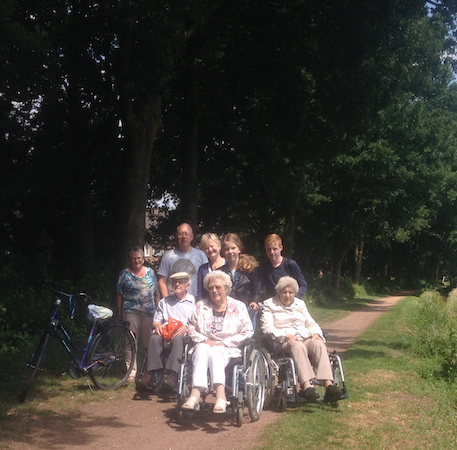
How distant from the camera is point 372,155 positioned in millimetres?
27766

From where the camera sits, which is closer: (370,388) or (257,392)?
(257,392)

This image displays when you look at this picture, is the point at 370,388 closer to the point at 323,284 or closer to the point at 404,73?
the point at 404,73

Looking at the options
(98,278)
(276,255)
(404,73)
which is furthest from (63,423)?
(404,73)

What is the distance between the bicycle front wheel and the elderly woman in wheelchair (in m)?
1.39

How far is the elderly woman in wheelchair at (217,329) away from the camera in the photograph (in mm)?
6785

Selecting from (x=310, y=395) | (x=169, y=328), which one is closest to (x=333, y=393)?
(x=310, y=395)

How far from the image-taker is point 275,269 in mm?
8438

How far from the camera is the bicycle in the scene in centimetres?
761

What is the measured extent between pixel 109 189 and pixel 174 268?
46.2 ft

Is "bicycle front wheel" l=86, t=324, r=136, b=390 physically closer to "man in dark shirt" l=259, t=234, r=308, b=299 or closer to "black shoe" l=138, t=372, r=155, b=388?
"black shoe" l=138, t=372, r=155, b=388

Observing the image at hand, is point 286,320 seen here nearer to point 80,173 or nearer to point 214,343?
point 214,343

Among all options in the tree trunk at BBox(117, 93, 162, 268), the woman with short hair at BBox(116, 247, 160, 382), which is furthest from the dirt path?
the tree trunk at BBox(117, 93, 162, 268)

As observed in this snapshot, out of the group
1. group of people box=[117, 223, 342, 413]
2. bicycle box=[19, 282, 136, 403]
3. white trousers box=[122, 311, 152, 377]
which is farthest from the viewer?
white trousers box=[122, 311, 152, 377]

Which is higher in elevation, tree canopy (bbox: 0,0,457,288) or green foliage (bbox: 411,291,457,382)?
tree canopy (bbox: 0,0,457,288)
